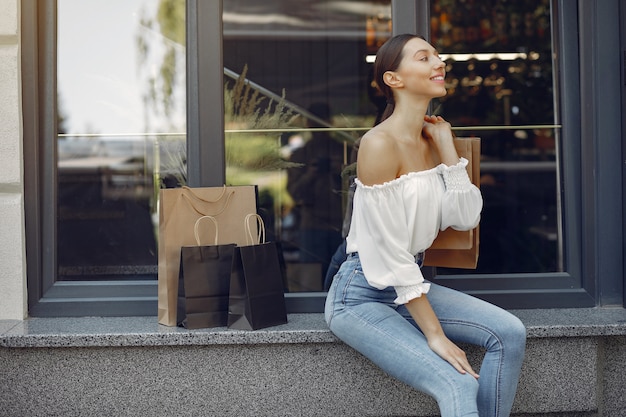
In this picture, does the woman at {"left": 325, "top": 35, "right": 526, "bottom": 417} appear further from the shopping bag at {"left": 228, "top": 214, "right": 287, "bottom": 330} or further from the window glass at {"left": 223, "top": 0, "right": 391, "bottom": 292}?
the window glass at {"left": 223, "top": 0, "right": 391, "bottom": 292}

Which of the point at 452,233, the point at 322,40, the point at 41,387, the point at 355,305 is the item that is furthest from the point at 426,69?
the point at 322,40

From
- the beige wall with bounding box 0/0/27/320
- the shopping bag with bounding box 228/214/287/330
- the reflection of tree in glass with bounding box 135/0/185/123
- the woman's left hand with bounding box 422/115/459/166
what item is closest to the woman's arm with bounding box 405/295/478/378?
the woman's left hand with bounding box 422/115/459/166

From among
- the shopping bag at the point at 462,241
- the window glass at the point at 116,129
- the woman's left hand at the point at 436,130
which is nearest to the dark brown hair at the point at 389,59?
the woman's left hand at the point at 436,130

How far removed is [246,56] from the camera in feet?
13.6

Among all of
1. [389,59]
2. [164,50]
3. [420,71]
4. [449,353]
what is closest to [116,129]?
[164,50]

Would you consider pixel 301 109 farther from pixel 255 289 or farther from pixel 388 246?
pixel 388 246

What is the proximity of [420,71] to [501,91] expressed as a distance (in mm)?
4391

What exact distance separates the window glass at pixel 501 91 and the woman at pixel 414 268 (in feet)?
10.6

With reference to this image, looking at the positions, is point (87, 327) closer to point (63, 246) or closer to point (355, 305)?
point (63, 246)

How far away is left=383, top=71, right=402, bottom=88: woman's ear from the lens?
267cm

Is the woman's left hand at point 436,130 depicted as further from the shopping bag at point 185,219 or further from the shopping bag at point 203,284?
the shopping bag at point 203,284

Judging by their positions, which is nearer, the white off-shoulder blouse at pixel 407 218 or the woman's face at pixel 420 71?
the white off-shoulder blouse at pixel 407 218

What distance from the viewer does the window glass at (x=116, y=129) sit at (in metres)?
3.55

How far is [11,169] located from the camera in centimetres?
317
